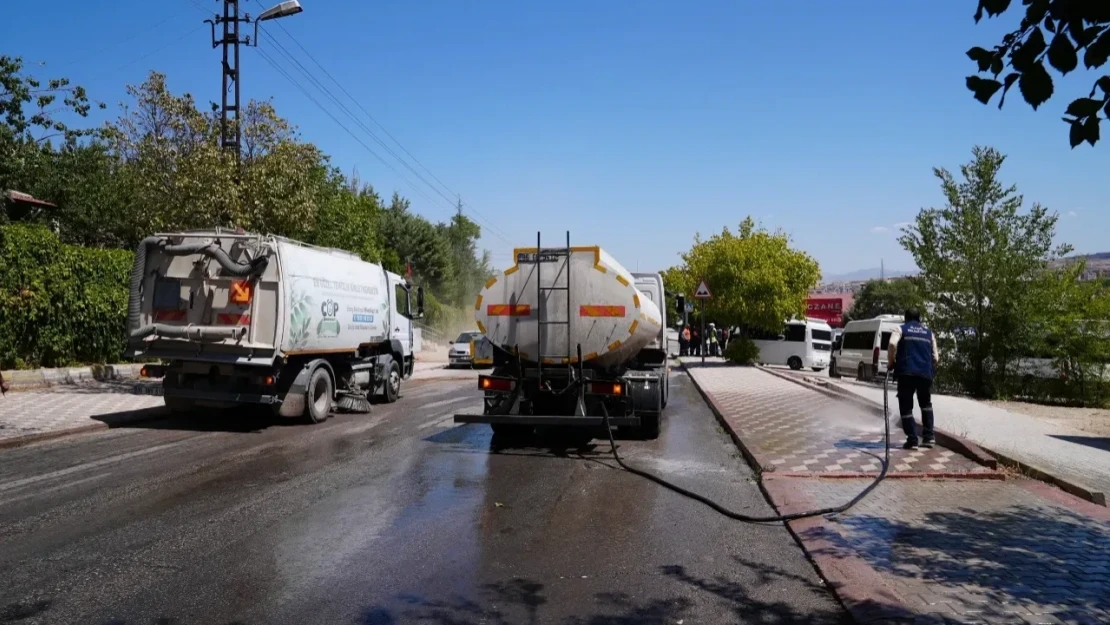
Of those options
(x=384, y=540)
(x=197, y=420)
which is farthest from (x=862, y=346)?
(x=384, y=540)

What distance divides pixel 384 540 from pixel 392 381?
11250 millimetres

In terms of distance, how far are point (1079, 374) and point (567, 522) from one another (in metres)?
14.6

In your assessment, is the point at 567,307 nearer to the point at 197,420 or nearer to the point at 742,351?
the point at 197,420

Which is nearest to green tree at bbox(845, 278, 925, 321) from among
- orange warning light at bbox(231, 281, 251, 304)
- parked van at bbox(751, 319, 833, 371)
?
parked van at bbox(751, 319, 833, 371)

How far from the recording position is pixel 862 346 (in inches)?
1087

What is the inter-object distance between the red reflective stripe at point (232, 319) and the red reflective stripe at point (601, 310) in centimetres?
510

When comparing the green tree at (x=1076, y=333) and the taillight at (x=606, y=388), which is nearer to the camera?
the taillight at (x=606, y=388)

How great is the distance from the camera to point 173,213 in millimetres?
17750

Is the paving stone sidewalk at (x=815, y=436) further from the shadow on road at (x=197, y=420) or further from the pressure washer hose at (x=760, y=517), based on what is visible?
the shadow on road at (x=197, y=420)

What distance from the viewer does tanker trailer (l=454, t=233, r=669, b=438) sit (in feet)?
33.8

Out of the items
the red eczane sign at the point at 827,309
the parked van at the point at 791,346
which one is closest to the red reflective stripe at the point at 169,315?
the parked van at the point at 791,346

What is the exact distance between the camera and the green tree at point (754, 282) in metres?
31.3

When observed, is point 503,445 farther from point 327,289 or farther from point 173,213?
point 173,213

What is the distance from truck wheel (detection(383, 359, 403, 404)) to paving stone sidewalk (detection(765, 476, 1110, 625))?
1043cm
